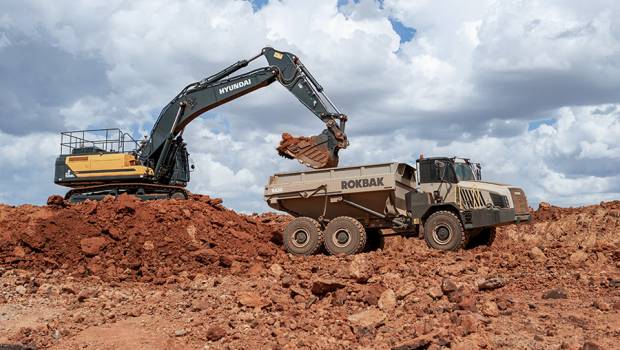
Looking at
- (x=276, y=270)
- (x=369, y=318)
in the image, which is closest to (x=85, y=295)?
(x=276, y=270)

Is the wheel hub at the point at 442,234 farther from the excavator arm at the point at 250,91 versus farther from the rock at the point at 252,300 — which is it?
the rock at the point at 252,300

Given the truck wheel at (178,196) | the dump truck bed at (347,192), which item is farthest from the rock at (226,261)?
the truck wheel at (178,196)

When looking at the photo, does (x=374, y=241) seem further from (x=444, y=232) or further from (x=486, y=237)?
(x=486, y=237)

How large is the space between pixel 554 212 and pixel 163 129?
12.9m

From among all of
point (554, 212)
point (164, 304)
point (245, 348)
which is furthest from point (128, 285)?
point (554, 212)

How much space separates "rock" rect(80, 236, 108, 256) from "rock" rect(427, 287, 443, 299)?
8.05 m

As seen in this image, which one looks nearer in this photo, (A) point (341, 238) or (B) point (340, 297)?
(B) point (340, 297)

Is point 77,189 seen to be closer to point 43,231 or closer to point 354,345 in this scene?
point 43,231

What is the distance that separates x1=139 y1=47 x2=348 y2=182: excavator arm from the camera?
1650cm

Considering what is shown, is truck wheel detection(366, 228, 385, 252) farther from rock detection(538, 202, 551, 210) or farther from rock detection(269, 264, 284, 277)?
rock detection(538, 202, 551, 210)

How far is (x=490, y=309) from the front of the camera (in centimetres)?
874

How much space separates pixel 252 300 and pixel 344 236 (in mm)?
5259

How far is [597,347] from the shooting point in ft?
24.0

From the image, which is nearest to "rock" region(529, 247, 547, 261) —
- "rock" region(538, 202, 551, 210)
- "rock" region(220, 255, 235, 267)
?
"rock" region(220, 255, 235, 267)
